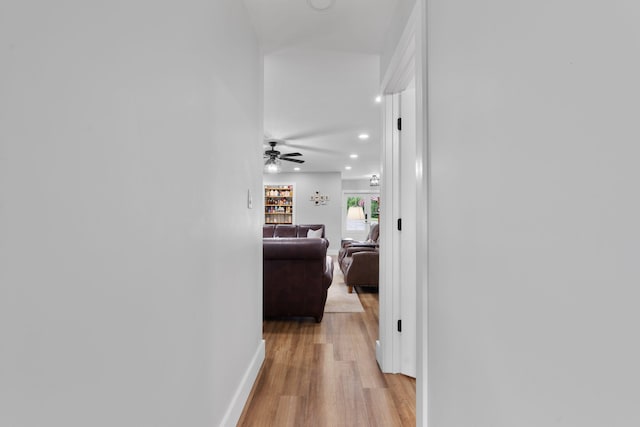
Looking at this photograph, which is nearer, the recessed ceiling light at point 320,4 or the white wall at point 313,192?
the recessed ceiling light at point 320,4

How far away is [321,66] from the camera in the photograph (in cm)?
276

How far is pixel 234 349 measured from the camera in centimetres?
167

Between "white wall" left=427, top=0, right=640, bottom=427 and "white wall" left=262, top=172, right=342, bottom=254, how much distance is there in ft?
26.4

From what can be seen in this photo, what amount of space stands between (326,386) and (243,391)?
55 centimetres

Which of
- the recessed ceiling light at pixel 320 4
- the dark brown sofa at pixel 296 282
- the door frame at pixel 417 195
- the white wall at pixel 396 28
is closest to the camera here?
the door frame at pixel 417 195

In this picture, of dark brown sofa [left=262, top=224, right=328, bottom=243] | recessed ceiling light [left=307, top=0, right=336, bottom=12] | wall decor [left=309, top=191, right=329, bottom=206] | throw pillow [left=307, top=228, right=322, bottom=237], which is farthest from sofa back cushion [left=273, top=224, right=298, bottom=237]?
recessed ceiling light [left=307, top=0, right=336, bottom=12]

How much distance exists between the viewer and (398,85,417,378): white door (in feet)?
7.13

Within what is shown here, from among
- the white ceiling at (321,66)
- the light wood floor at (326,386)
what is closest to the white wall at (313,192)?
the white ceiling at (321,66)

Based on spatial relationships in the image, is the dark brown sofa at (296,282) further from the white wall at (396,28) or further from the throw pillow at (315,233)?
the throw pillow at (315,233)

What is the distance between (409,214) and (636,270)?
176cm

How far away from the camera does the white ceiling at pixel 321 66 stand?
2008 millimetres

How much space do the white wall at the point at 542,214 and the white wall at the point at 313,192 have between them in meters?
8.04

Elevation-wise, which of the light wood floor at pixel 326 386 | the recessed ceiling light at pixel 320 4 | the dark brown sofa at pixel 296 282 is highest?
the recessed ceiling light at pixel 320 4

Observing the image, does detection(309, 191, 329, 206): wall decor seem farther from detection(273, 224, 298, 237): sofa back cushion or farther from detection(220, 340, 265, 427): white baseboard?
detection(220, 340, 265, 427): white baseboard
